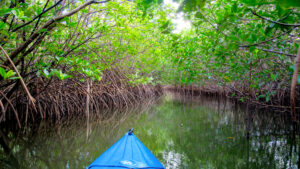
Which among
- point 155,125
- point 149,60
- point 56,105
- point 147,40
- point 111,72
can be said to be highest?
point 147,40

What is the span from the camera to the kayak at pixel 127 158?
2.16 metres

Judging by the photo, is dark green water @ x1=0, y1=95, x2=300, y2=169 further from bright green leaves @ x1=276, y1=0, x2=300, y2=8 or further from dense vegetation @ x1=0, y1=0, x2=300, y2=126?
bright green leaves @ x1=276, y1=0, x2=300, y2=8

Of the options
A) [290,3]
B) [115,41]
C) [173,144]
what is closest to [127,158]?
[173,144]

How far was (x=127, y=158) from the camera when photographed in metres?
2.25

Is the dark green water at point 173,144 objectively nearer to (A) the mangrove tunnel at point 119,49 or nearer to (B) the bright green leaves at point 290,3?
(A) the mangrove tunnel at point 119,49

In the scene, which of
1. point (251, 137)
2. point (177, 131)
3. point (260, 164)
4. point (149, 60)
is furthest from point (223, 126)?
point (149, 60)

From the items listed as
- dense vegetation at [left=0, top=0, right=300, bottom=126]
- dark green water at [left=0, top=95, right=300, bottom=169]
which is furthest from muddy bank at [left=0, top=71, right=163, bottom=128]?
dark green water at [left=0, top=95, right=300, bottom=169]

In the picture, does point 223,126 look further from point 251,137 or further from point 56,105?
point 56,105

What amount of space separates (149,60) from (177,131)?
6895 millimetres

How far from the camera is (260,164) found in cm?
299

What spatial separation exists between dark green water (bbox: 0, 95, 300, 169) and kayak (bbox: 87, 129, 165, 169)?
2.20 ft

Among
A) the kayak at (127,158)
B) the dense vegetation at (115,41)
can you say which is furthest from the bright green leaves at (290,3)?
the kayak at (127,158)

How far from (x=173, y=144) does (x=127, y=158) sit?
1875mm

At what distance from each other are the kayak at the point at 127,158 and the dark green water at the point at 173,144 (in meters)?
0.67
